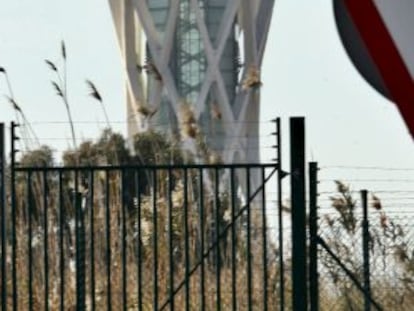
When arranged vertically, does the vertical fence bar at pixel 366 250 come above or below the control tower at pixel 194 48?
below

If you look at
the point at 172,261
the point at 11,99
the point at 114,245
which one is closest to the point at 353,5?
the point at 172,261

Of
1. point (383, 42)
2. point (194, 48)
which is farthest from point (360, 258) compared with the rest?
point (194, 48)

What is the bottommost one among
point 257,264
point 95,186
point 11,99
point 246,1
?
point 257,264

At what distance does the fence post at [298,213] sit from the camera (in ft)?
21.7

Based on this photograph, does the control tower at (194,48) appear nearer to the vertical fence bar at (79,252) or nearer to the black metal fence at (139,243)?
the black metal fence at (139,243)

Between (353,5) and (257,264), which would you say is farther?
(257,264)

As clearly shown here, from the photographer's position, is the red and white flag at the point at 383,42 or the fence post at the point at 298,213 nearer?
the red and white flag at the point at 383,42

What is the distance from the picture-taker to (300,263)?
22.5ft

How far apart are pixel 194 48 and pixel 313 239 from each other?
35593 mm

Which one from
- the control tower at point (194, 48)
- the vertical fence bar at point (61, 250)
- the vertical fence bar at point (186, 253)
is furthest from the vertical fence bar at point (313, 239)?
the control tower at point (194, 48)

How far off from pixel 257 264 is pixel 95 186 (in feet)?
4.14

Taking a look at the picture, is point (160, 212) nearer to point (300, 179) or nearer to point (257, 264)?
point (257, 264)

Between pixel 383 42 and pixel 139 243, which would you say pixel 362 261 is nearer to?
pixel 139 243

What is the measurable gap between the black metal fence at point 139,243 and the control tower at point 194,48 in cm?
2864
